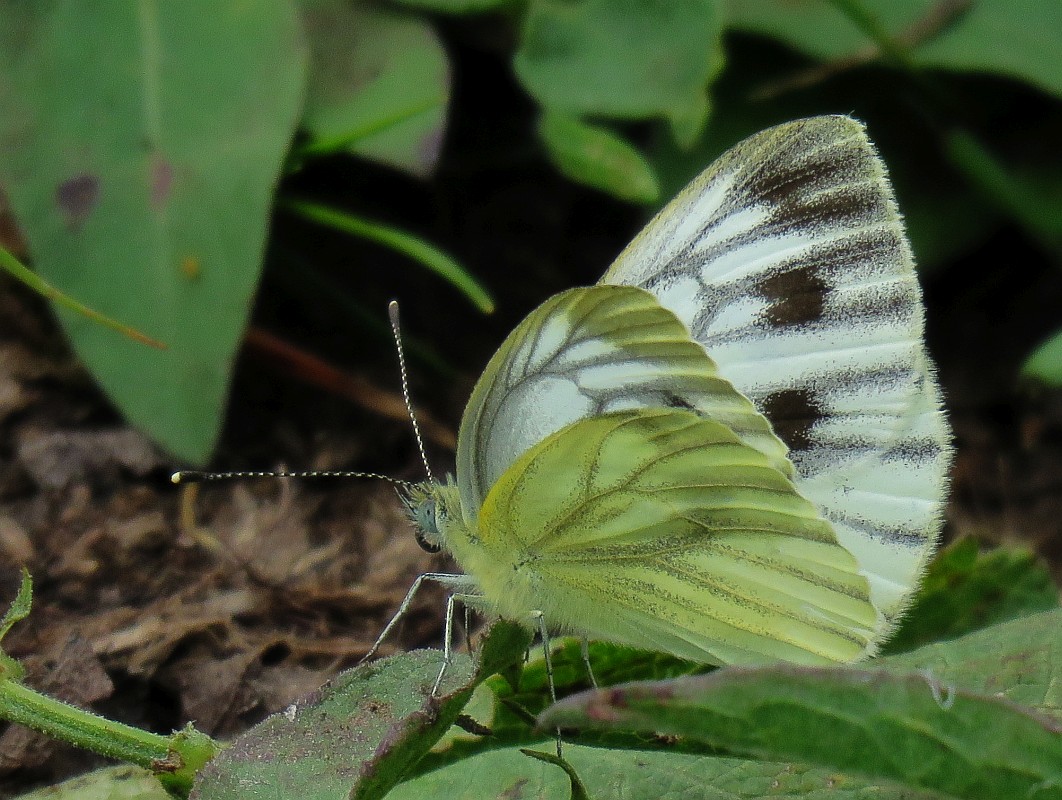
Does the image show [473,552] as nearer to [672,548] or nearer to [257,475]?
[672,548]

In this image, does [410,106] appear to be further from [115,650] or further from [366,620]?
[115,650]

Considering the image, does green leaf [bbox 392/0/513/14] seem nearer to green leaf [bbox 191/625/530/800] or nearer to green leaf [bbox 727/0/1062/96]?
green leaf [bbox 727/0/1062/96]

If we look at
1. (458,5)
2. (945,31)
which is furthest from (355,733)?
(945,31)

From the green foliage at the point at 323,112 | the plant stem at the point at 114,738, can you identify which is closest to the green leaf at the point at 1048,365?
the green foliage at the point at 323,112

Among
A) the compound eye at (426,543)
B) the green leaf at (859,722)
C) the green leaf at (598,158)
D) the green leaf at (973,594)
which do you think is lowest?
the green leaf at (973,594)

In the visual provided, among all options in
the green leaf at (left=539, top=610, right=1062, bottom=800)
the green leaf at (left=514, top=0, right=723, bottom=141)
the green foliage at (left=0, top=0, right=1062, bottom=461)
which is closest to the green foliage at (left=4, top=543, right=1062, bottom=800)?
the green leaf at (left=539, top=610, right=1062, bottom=800)

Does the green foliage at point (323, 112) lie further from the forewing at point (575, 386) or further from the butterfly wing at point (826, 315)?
the forewing at point (575, 386)
